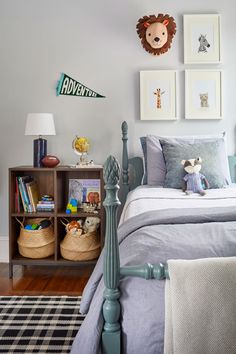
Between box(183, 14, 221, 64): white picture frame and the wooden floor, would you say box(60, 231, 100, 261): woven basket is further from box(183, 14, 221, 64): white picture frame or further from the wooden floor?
box(183, 14, 221, 64): white picture frame

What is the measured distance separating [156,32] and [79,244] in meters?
1.83

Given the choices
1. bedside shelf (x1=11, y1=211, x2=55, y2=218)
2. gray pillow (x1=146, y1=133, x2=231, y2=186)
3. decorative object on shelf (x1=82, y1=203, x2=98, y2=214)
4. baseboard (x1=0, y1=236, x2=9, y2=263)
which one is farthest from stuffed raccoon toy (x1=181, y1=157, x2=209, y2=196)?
baseboard (x1=0, y1=236, x2=9, y2=263)

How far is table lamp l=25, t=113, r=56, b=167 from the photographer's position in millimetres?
3104

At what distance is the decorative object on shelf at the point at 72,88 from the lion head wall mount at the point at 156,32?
23.9 inches

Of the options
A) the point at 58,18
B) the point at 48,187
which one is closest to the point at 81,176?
the point at 48,187

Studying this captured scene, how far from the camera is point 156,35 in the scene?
322 centimetres

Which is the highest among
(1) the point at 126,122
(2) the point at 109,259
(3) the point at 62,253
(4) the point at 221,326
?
(1) the point at 126,122

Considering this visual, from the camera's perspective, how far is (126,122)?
3.43 meters

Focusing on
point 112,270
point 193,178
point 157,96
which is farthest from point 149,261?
point 157,96

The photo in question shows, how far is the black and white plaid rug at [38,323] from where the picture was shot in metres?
1.96

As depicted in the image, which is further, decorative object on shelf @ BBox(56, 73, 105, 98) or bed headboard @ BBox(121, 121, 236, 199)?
decorative object on shelf @ BBox(56, 73, 105, 98)

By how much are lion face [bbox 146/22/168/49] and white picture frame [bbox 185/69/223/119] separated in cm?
33

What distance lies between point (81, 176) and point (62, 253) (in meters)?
0.69

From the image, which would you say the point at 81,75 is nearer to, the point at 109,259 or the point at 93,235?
the point at 93,235
